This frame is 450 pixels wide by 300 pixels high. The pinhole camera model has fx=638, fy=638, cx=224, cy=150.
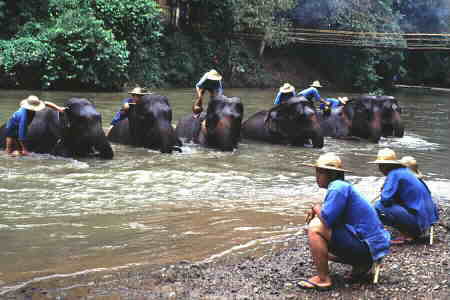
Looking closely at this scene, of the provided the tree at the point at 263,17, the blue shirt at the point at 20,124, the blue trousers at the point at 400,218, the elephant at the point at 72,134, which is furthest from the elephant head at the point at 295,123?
the tree at the point at 263,17

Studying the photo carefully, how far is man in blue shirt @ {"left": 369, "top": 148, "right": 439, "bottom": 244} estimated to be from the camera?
568 cm

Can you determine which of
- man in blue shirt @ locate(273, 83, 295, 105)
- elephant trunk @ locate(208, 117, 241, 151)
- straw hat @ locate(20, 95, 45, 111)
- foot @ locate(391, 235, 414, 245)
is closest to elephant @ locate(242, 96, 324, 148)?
man in blue shirt @ locate(273, 83, 295, 105)

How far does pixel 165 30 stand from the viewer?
30516 mm

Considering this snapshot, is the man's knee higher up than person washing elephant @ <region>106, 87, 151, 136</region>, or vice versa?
person washing elephant @ <region>106, 87, 151, 136</region>

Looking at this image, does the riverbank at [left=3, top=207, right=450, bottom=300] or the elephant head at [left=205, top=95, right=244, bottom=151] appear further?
the elephant head at [left=205, top=95, right=244, bottom=151]

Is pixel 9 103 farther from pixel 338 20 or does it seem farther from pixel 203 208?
pixel 338 20

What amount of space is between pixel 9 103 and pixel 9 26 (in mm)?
7718

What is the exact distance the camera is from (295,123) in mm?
13164

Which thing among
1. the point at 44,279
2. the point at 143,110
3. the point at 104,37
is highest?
the point at 104,37

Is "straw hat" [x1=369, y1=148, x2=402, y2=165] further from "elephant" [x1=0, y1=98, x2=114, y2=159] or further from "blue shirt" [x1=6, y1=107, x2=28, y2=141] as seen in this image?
"blue shirt" [x1=6, y1=107, x2=28, y2=141]

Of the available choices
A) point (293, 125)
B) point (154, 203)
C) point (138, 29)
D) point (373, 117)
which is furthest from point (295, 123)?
point (138, 29)

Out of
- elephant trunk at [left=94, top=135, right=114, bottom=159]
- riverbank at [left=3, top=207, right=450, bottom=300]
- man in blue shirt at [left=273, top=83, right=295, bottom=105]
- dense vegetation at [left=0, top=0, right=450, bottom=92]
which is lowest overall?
riverbank at [left=3, top=207, right=450, bottom=300]

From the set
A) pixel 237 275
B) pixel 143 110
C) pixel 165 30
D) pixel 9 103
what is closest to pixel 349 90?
pixel 165 30

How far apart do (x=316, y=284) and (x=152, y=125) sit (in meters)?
6.98
